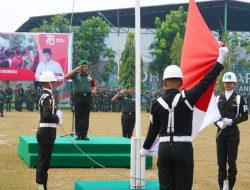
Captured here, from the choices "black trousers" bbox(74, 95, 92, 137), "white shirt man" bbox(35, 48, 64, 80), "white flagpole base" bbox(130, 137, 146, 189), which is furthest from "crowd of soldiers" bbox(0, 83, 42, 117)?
"white flagpole base" bbox(130, 137, 146, 189)

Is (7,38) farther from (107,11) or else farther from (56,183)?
(56,183)

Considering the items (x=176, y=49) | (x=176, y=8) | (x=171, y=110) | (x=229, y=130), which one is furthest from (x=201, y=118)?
(x=176, y=8)

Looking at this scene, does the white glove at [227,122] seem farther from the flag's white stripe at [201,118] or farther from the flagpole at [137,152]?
the flag's white stripe at [201,118]

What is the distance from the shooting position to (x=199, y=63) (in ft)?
23.5

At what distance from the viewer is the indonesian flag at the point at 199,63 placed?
6754 mm

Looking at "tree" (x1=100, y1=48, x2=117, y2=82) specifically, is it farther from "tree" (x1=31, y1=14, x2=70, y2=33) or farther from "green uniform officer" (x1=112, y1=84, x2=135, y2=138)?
"green uniform officer" (x1=112, y1=84, x2=135, y2=138)

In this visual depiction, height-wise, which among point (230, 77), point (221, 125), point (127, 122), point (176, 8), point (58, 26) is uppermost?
point (176, 8)

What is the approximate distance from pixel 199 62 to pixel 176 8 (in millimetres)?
48731

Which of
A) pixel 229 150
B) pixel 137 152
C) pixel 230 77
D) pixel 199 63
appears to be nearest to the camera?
pixel 199 63

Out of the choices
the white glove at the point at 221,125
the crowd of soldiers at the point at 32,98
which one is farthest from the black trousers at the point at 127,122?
the crowd of soldiers at the point at 32,98

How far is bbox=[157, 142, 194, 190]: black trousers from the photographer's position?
19.4 ft

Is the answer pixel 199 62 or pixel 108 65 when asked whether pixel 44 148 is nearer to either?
pixel 199 62

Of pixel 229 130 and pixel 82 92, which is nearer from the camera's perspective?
pixel 229 130

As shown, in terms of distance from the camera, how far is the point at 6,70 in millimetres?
40438
